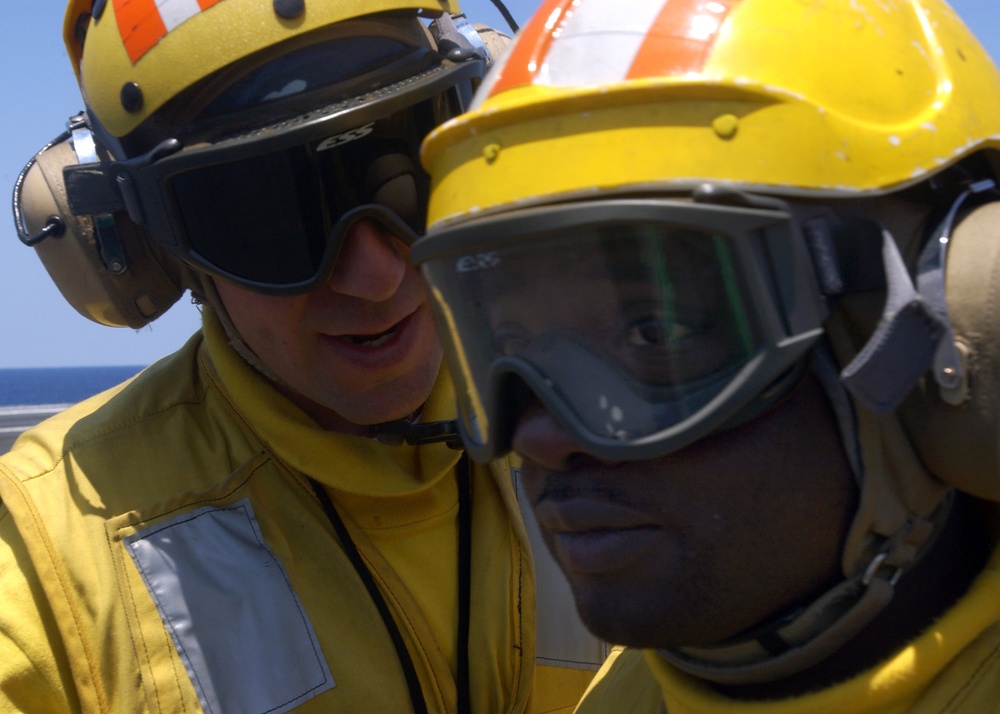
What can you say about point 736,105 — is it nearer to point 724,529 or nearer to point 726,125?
point 726,125

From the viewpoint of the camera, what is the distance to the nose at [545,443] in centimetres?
155

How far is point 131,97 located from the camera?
2365 mm

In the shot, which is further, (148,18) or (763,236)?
(148,18)

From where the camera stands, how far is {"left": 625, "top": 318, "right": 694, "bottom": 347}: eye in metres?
1.44

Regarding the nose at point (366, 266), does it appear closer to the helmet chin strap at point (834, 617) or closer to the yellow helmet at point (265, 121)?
the yellow helmet at point (265, 121)

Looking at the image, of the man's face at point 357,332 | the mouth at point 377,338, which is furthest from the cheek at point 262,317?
the mouth at point 377,338

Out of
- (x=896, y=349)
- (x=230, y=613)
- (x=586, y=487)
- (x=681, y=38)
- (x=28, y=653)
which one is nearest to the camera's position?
(x=896, y=349)

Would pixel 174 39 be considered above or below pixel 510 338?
above

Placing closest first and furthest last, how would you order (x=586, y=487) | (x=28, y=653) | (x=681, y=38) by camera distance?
(x=681, y=38) → (x=586, y=487) → (x=28, y=653)

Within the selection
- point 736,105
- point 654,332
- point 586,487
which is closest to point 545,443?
point 586,487

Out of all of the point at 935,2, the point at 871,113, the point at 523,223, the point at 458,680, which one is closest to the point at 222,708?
the point at 458,680

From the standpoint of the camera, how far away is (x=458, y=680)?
2299mm

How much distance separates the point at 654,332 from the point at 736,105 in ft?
1.01

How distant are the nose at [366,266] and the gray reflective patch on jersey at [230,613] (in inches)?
21.4
